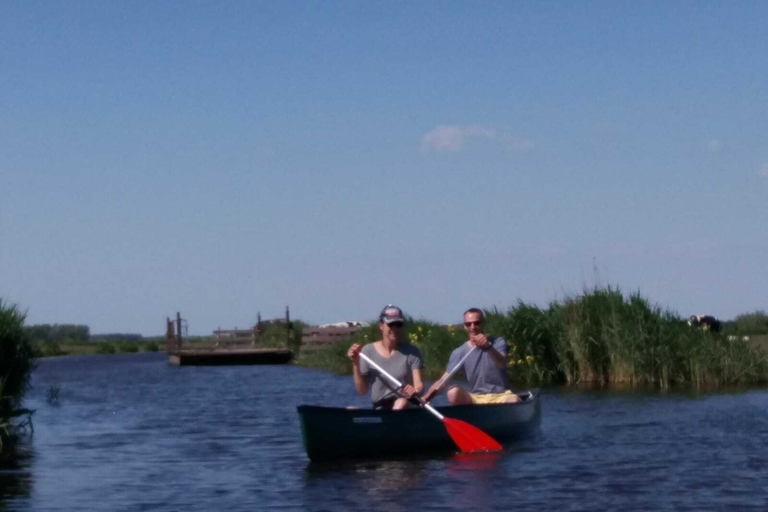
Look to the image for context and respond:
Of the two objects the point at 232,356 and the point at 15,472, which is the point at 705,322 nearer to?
the point at 15,472

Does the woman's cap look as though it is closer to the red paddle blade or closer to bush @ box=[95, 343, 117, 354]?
the red paddle blade

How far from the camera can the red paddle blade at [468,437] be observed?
50.5ft

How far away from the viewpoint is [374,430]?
1485 cm

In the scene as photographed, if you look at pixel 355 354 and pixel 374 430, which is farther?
pixel 374 430

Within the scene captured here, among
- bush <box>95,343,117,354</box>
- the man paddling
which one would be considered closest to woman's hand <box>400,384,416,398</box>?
the man paddling

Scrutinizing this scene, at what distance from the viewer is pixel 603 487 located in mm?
13180

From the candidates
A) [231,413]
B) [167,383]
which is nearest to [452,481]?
[231,413]

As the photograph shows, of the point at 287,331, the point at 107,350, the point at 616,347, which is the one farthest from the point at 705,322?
the point at 107,350

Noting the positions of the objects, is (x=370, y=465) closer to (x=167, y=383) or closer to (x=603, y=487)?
(x=603, y=487)

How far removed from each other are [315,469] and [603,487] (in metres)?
3.52

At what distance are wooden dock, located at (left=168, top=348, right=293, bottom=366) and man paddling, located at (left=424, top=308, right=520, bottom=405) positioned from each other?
36.0 m

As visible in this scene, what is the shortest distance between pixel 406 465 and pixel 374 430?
0.57 metres

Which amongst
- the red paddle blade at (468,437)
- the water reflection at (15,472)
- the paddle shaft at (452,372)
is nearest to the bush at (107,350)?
the water reflection at (15,472)

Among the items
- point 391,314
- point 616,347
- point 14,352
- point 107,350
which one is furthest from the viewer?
point 107,350
